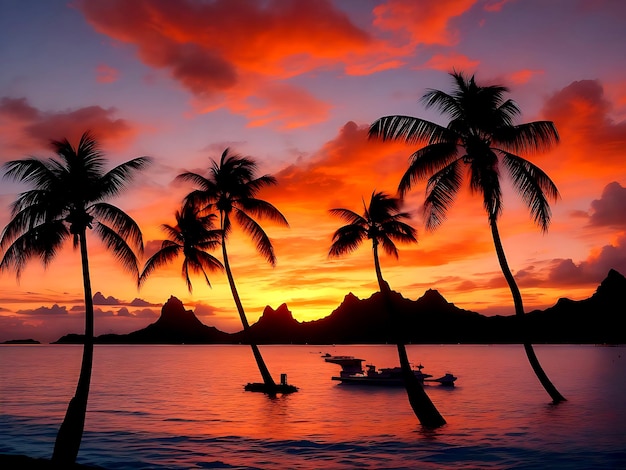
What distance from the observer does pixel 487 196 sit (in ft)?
102

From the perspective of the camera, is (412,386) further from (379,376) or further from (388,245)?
(379,376)

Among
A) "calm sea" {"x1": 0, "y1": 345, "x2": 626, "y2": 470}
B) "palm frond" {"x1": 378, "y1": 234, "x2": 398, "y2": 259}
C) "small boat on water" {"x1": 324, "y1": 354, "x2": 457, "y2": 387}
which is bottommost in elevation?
"calm sea" {"x1": 0, "y1": 345, "x2": 626, "y2": 470}

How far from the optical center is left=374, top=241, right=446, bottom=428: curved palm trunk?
3133 cm

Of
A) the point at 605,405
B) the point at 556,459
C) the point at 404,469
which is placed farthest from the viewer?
the point at 605,405

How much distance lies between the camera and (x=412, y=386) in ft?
102

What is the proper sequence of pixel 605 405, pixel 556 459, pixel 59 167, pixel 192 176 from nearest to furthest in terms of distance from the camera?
pixel 59 167, pixel 556 459, pixel 192 176, pixel 605 405

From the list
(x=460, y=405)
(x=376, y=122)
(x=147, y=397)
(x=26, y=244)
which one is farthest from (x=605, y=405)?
(x=26, y=244)

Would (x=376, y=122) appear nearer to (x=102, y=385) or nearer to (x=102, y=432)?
(x=102, y=432)

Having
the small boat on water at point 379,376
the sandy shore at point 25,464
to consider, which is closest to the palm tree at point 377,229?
the sandy shore at point 25,464

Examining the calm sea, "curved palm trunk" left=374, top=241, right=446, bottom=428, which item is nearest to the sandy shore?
the calm sea

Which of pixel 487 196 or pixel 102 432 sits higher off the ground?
pixel 487 196

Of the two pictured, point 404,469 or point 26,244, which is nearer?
point 26,244

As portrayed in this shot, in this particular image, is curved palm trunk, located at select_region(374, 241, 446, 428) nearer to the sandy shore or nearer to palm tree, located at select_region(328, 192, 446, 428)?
palm tree, located at select_region(328, 192, 446, 428)

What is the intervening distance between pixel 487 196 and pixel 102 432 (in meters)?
28.4
